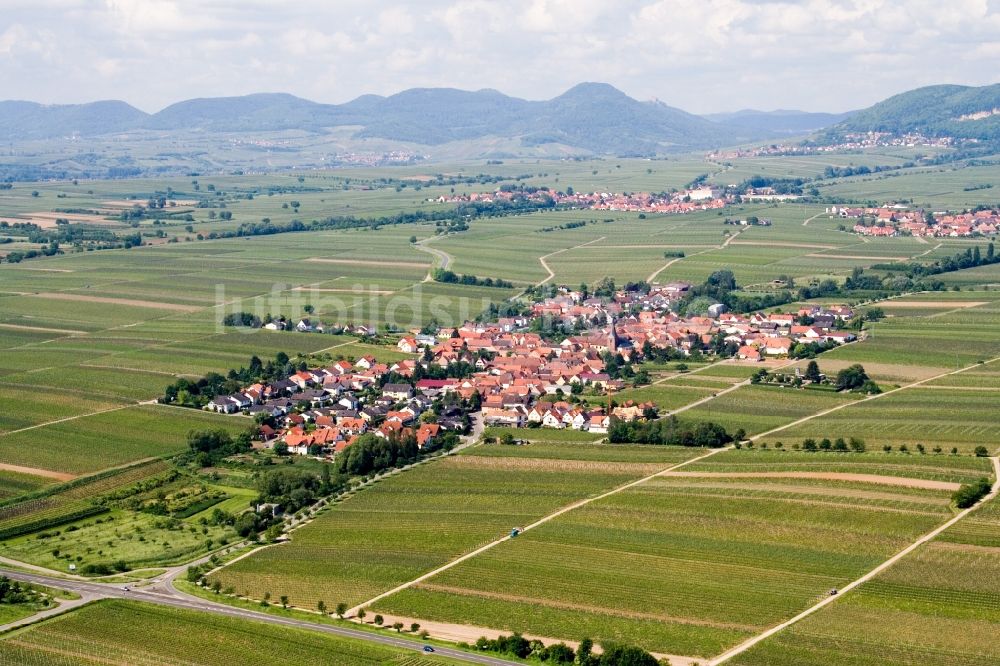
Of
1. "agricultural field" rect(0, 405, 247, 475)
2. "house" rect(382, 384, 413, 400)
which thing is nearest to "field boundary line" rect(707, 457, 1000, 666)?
"house" rect(382, 384, 413, 400)

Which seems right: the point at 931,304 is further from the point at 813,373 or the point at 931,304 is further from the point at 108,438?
the point at 108,438

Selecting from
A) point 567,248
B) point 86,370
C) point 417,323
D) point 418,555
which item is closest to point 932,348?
point 417,323

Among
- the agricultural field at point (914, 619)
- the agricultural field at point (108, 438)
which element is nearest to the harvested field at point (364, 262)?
the agricultural field at point (108, 438)

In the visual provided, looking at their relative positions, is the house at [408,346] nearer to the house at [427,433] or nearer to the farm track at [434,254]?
the house at [427,433]

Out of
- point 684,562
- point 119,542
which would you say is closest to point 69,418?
point 119,542

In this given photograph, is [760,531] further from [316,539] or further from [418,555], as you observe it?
[316,539]

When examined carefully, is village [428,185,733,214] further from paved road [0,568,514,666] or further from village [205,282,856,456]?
paved road [0,568,514,666]
